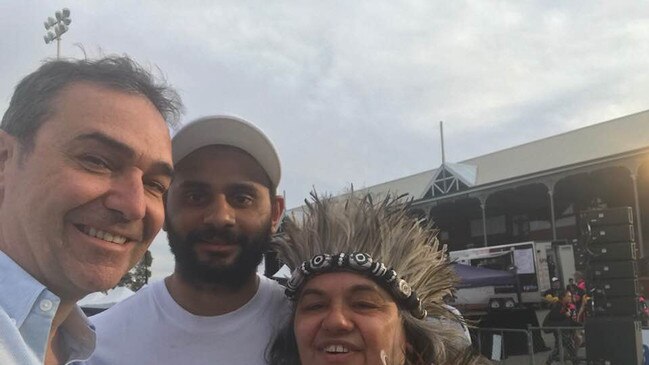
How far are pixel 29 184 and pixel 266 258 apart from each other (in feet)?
4.26

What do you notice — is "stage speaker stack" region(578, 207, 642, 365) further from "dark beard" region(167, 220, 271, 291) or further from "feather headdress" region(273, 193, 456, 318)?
"dark beard" region(167, 220, 271, 291)

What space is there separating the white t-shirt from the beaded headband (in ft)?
0.84

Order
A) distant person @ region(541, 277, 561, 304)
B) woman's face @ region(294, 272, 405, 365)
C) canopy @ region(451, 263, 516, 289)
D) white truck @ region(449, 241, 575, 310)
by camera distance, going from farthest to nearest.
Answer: white truck @ region(449, 241, 575, 310) < distant person @ region(541, 277, 561, 304) < canopy @ region(451, 263, 516, 289) < woman's face @ region(294, 272, 405, 365)

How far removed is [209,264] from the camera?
225 cm

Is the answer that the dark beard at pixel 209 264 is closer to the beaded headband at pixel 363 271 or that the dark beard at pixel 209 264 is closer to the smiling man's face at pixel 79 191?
the beaded headband at pixel 363 271

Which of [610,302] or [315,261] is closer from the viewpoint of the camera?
[315,261]

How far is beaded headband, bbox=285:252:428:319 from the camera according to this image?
2025mm

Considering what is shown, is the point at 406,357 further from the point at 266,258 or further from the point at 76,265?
the point at 76,265

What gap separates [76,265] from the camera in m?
1.32

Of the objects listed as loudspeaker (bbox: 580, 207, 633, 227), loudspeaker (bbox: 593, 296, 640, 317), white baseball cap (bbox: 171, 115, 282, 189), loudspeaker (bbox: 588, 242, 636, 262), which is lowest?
loudspeaker (bbox: 593, 296, 640, 317)

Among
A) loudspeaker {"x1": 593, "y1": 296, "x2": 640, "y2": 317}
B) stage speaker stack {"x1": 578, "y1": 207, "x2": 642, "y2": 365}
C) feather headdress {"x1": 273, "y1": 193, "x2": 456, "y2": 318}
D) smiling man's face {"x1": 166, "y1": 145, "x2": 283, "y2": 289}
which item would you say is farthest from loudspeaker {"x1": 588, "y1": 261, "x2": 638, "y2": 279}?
smiling man's face {"x1": 166, "y1": 145, "x2": 283, "y2": 289}

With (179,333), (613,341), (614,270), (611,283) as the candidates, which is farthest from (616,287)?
(179,333)

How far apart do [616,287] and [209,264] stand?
27.6ft

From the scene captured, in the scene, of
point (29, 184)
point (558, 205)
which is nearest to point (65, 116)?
point (29, 184)
